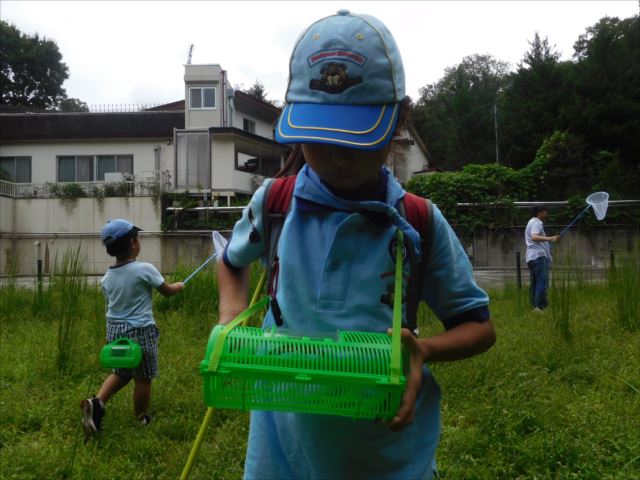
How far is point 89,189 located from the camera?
2325cm

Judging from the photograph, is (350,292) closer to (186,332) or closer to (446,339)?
(446,339)

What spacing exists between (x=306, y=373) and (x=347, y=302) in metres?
0.25

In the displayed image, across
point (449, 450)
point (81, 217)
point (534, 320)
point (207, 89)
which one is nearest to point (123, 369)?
point (449, 450)

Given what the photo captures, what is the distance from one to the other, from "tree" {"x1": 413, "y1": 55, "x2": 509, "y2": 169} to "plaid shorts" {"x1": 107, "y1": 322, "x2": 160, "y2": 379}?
29.4 metres

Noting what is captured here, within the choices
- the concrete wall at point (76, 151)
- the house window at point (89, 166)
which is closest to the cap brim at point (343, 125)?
the concrete wall at point (76, 151)

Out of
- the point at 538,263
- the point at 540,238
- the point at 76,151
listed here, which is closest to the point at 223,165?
the point at 76,151

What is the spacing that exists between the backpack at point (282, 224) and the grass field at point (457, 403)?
2105 millimetres

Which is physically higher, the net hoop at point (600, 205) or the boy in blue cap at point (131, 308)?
the net hoop at point (600, 205)

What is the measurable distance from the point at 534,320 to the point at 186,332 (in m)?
3.91

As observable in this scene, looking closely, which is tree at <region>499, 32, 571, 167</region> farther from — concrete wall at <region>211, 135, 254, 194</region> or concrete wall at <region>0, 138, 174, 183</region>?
concrete wall at <region>0, 138, 174, 183</region>

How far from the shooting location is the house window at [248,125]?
27.9 metres

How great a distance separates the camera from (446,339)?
1.27 m

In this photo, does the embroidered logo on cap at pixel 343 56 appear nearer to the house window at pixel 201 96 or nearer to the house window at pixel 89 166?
the house window at pixel 201 96

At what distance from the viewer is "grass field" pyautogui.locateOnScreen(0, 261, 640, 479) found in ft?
10.7
